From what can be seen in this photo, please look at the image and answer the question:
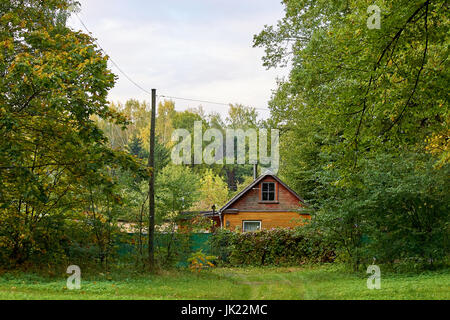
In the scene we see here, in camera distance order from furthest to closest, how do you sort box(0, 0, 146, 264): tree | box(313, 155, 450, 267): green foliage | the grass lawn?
box(313, 155, 450, 267): green foliage → box(0, 0, 146, 264): tree → the grass lawn

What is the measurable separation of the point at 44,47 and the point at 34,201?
14.7ft

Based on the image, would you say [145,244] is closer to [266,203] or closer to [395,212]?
[395,212]

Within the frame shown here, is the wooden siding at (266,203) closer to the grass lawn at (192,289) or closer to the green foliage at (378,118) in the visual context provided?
the green foliage at (378,118)

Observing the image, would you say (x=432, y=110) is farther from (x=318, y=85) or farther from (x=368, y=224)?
(x=318, y=85)

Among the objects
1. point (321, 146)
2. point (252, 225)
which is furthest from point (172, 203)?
point (252, 225)

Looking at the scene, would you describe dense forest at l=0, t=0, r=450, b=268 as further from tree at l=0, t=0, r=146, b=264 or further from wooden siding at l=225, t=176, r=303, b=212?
wooden siding at l=225, t=176, r=303, b=212

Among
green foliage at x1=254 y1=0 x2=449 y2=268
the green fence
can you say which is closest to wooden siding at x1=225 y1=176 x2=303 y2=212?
green foliage at x1=254 y1=0 x2=449 y2=268

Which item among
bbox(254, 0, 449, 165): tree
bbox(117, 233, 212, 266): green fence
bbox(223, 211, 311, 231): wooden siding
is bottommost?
bbox(117, 233, 212, 266): green fence

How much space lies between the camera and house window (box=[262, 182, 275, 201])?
33.1 meters

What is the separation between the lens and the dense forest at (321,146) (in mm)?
12078

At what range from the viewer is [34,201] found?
15.0m

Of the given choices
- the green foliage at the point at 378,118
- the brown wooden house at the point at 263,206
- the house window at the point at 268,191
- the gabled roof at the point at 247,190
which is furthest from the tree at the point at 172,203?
the house window at the point at 268,191
